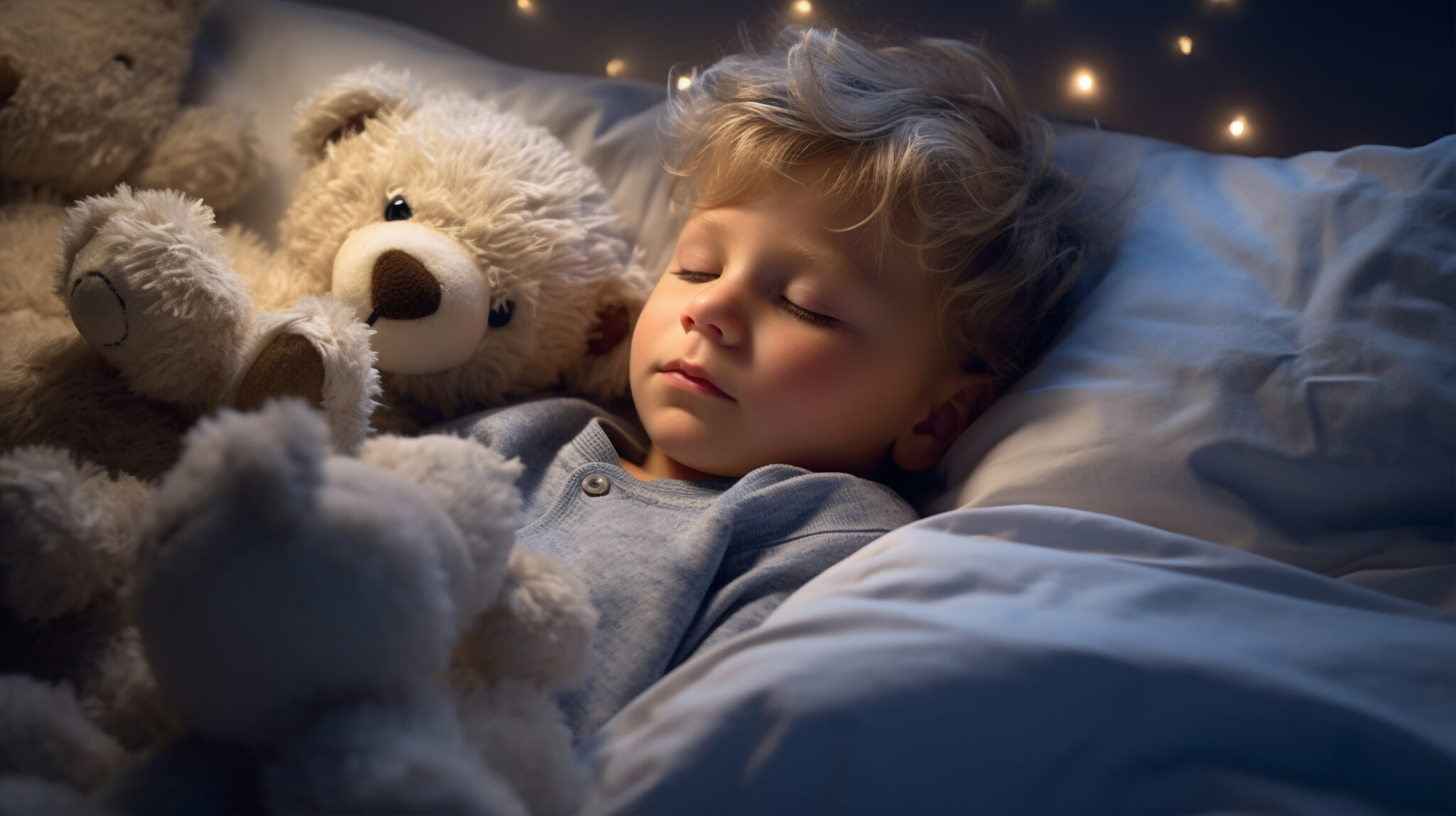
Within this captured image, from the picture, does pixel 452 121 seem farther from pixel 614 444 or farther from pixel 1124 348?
pixel 1124 348

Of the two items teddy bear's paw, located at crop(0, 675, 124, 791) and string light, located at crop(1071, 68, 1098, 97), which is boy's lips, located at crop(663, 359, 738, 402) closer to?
teddy bear's paw, located at crop(0, 675, 124, 791)

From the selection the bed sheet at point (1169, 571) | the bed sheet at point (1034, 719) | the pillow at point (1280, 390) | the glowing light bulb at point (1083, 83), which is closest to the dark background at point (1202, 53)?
the glowing light bulb at point (1083, 83)

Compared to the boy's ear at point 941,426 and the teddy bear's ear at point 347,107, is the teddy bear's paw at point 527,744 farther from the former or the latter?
the teddy bear's ear at point 347,107

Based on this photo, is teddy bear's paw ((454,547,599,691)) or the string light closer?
teddy bear's paw ((454,547,599,691))

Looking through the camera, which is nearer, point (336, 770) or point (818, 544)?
point (336, 770)

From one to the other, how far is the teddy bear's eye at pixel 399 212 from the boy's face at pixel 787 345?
0.29m

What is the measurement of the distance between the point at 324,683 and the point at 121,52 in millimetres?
1017

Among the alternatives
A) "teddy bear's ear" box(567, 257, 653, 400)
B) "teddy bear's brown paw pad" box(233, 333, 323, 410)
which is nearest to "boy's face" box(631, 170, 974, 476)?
"teddy bear's ear" box(567, 257, 653, 400)

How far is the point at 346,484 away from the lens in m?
0.45

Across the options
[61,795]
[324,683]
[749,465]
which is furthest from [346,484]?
[749,465]

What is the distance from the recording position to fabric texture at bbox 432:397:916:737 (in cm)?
75

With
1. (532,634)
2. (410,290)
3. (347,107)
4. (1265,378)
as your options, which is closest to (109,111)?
(347,107)

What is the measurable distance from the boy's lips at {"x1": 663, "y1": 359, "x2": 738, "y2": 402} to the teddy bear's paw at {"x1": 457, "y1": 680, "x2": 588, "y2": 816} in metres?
0.41

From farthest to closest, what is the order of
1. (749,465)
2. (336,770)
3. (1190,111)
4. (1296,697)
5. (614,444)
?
(1190,111) < (614,444) < (749,465) < (1296,697) < (336,770)
